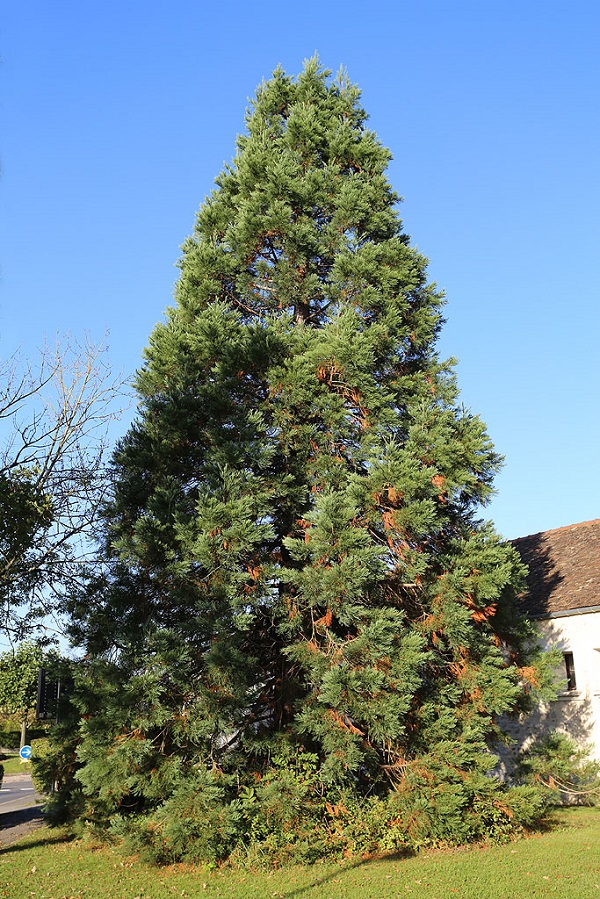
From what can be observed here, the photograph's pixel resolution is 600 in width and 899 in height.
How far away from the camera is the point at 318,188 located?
1429cm

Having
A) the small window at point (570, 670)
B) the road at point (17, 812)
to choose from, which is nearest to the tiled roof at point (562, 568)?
the small window at point (570, 670)

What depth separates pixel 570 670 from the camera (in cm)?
1781

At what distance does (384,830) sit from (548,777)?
3.92m

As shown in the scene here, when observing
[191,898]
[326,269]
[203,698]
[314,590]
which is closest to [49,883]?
[191,898]

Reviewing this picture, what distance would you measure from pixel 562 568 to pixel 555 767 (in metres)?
8.09

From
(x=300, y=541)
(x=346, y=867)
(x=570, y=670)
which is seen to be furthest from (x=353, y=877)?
(x=570, y=670)

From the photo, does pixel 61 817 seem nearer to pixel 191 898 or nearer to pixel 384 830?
pixel 191 898

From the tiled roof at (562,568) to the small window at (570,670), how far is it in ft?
3.97

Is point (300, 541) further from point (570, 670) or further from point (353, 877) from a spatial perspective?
point (570, 670)

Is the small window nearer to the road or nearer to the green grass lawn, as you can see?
the green grass lawn

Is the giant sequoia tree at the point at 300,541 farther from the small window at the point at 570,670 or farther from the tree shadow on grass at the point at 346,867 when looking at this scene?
the small window at the point at 570,670

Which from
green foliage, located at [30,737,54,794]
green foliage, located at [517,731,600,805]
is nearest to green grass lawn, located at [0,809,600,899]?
green foliage, located at [517,731,600,805]

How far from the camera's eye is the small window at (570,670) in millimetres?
17625

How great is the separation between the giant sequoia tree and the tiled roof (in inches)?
209
